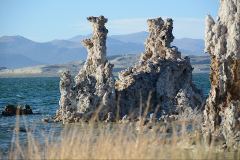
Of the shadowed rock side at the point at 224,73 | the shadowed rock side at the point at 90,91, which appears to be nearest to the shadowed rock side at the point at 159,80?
the shadowed rock side at the point at 90,91

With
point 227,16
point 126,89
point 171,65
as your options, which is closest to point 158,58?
point 171,65

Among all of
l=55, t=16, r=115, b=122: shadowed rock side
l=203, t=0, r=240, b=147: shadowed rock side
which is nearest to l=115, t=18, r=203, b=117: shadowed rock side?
l=55, t=16, r=115, b=122: shadowed rock side

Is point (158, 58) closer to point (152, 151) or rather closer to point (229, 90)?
point (229, 90)

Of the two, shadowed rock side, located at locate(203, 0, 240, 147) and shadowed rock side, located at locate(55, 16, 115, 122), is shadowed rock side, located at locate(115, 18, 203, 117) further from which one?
shadowed rock side, located at locate(203, 0, 240, 147)

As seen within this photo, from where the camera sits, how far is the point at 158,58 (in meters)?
48.2

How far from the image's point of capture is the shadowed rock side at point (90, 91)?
42219 millimetres

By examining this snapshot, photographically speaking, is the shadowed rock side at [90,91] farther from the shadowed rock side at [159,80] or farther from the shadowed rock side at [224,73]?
the shadowed rock side at [224,73]

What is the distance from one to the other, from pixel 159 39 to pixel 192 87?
4.56 metres

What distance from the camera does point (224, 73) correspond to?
23.9m

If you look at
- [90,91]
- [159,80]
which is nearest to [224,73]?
[90,91]

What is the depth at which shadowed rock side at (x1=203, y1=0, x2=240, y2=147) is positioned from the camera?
2356 centimetres

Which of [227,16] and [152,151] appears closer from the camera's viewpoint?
[152,151]

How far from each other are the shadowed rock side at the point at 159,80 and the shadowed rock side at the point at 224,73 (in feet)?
61.6

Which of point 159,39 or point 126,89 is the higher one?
point 159,39
